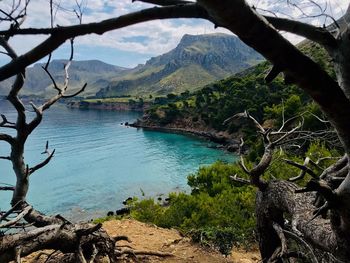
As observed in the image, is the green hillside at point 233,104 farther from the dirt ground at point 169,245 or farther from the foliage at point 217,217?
the dirt ground at point 169,245

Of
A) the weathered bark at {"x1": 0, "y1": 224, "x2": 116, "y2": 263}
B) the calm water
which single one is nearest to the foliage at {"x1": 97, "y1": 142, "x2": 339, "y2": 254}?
the weathered bark at {"x1": 0, "y1": 224, "x2": 116, "y2": 263}

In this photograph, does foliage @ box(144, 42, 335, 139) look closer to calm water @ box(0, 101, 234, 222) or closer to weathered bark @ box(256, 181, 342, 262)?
calm water @ box(0, 101, 234, 222)

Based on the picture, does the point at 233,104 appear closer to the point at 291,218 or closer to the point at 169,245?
the point at 169,245

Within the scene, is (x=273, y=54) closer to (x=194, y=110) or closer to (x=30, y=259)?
(x=30, y=259)

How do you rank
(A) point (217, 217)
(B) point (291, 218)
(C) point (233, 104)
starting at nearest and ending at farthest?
(B) point (291, 218), (A) point (217, 217), (C) point (233, 104)

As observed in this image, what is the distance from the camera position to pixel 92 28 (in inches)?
86.1

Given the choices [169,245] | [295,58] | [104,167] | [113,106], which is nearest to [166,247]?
[169,245]

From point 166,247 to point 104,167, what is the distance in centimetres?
4398

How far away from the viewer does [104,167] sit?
52.7 m

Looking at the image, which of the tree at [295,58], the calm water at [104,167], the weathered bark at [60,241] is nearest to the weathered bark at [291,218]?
the tree at [295,58]

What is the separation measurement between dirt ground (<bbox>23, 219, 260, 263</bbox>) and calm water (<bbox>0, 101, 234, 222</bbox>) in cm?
2206

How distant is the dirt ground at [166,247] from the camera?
891 cm

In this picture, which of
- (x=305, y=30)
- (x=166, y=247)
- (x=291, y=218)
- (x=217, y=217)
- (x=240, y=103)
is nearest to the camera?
(x=305, y=30)

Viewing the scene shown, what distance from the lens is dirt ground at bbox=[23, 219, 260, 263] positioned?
8.91 metres
